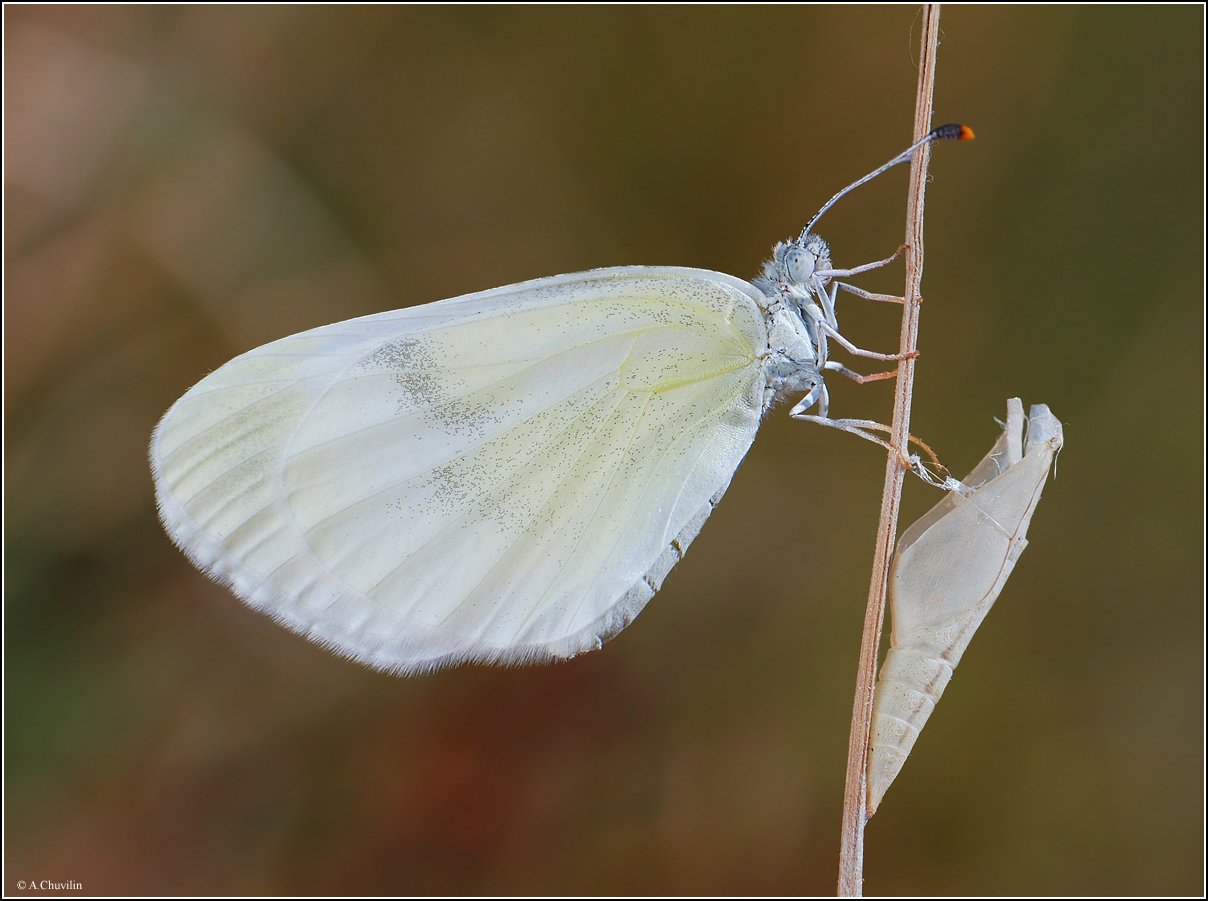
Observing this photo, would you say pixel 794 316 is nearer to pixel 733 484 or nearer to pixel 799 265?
pixel 799 265

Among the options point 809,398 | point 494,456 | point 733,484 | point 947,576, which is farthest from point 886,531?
point 733,484

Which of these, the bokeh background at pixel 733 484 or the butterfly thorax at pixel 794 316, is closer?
the butterfly thorax at pixel 794 316

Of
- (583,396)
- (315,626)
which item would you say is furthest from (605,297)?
(315,626)

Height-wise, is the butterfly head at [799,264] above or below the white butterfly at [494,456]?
above

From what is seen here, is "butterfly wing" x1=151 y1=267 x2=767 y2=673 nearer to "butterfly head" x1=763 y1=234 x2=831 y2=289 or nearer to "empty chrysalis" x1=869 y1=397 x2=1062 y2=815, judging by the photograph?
"butterfly head" x1=763 y1=234 x2=831 y2=289

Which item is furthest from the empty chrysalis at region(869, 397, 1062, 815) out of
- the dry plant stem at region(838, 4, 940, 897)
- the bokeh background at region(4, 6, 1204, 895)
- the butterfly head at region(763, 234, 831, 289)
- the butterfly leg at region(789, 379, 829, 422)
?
the bokeh background at region(4, 6, 1204, 895)

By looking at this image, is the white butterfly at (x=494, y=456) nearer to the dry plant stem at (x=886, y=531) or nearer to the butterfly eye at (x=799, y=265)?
the butterfly eye at (x=799, y=265)

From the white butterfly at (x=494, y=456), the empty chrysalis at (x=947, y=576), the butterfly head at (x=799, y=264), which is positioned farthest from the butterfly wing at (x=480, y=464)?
the empty chrysalis at (x=947, y=576)

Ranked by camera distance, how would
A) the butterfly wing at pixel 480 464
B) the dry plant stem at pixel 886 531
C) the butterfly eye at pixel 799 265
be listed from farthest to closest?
the butterfly eye at pixel 799 265 < the butterfly wing at pixel 480 464 < the dry plant stem at pixel 886 531
